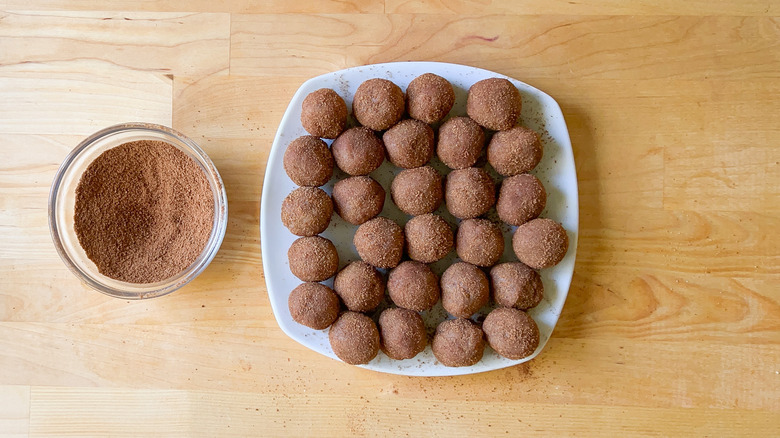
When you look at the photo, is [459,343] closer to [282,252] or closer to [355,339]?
[355,339]

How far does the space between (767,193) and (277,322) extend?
4.18ft

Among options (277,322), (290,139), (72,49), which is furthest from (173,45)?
Answer: (277,322)

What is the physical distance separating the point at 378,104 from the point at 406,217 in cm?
28

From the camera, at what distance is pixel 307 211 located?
1180 millimetres

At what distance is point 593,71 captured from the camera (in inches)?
51.4

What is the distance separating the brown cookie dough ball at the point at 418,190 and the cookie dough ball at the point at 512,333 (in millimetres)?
295

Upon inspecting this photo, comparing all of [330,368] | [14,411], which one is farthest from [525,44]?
[14,411]

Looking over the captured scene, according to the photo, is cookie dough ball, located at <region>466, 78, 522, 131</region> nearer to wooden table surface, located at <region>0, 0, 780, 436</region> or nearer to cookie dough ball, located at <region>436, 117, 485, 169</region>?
cookie dough ball, located at <region>436, 117, 485, 169</region>

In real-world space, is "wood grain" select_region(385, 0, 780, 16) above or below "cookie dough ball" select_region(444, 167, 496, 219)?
above

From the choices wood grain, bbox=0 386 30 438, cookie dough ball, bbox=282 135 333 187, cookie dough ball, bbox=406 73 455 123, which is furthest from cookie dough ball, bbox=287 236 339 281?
wood grain, bbox=0 386 30 438

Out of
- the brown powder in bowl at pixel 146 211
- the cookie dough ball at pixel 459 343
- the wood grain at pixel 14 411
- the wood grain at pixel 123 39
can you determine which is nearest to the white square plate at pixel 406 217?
the cookie dough ball at pixel 459 343

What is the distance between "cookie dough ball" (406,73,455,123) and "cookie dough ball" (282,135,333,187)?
23cm

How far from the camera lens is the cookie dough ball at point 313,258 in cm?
120

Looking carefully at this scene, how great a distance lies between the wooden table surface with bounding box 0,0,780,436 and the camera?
130 centimetres
